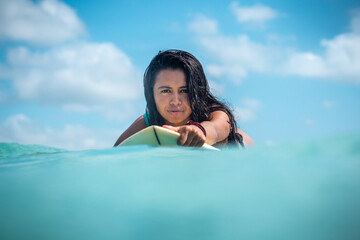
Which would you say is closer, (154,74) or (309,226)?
(309,226)

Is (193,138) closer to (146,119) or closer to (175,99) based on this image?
(175,99)

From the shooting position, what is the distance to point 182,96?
3723 mm

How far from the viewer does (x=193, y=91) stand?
12.2ft

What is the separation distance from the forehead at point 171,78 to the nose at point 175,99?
0.13m

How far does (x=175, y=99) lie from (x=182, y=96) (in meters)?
0.10

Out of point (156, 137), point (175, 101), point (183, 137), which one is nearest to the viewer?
point (183, 137)

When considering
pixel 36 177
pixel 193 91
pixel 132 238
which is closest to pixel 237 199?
pixel 132 238

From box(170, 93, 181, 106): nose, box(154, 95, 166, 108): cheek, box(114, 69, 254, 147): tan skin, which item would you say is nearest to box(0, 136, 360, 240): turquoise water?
box(114, 69, 254, 147): tan skin

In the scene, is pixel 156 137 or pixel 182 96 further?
pixel 182 96

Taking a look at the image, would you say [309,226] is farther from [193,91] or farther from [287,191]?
[193,91]

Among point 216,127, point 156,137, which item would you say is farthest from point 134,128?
point 156,137

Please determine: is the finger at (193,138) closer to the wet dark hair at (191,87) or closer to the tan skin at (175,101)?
the tan skin at (175,101)

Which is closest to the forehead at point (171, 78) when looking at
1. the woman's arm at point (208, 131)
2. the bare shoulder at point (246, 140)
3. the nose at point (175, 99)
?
the nose at point (175, 99)

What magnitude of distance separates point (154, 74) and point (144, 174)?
2485 millimetres
